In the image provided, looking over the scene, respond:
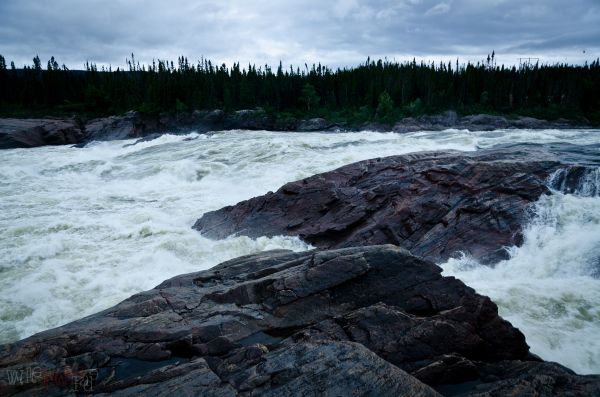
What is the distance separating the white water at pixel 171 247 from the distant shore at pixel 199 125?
20.8 meters

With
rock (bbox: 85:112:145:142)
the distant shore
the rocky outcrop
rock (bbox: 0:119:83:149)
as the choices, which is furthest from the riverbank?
rock (bbox: 85:112:145:142)

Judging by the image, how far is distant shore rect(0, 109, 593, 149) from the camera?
41781mm

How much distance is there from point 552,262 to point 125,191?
18310 mm

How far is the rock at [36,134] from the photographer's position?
1531 inches

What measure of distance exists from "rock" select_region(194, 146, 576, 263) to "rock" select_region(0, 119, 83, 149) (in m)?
34.2

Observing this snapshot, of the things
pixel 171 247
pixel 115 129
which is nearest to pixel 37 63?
pixel 115 129

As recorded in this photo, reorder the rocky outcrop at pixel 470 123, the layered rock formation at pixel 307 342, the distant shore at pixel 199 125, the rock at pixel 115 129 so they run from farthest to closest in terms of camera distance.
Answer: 1. the rock at pixel 115 129
2. the rocky outcrop at pixel 470 123
3. the distant shore at pixel 199 125
4. the layered rock formation at pixel 307 342

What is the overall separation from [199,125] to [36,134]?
1924cm

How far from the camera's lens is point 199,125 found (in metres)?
54.9

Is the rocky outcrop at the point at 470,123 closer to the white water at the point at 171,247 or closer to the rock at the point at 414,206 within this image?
the white water at the point at 171,247

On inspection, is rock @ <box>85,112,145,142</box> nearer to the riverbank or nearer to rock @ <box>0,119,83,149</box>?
rock @ <box>0,119,83,149</box>

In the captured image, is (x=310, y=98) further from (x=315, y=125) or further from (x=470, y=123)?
(x=470, y=123)

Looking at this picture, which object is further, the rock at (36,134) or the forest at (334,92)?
the forest at (334,92)

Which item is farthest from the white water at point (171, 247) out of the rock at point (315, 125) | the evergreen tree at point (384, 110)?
Answer: the evergreen tree at point (384, 110)
